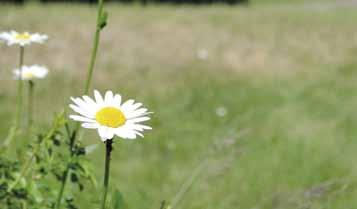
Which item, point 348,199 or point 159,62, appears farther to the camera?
point 159,62

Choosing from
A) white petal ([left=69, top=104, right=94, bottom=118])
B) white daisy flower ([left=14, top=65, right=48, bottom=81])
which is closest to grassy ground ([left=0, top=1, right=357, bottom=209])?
white daisy flower ([left=14, top=65, right=48, bottom=81])

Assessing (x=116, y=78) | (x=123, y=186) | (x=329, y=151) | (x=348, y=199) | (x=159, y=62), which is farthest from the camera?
(x=159, y=62)

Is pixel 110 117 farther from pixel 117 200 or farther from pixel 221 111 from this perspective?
pixel 221 111

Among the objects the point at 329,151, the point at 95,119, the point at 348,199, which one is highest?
the point at 329,151

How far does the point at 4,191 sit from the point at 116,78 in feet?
13.0

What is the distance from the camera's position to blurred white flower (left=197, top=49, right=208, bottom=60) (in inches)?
240

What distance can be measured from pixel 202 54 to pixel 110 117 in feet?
17.1

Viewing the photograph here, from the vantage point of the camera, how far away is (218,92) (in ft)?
16.7

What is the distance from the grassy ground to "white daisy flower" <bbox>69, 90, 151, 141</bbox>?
1.68ft

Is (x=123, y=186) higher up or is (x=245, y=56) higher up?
(x=245, y=56)

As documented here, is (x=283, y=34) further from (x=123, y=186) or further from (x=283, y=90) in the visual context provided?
(x=123, y=186)

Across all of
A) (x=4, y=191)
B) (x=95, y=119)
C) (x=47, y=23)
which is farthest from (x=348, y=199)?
(x=47, y=23)

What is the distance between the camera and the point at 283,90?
17.5ft

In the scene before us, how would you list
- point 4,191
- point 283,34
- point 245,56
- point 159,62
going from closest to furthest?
point 4,191
point 159,62
point 245,56
point 283,34
